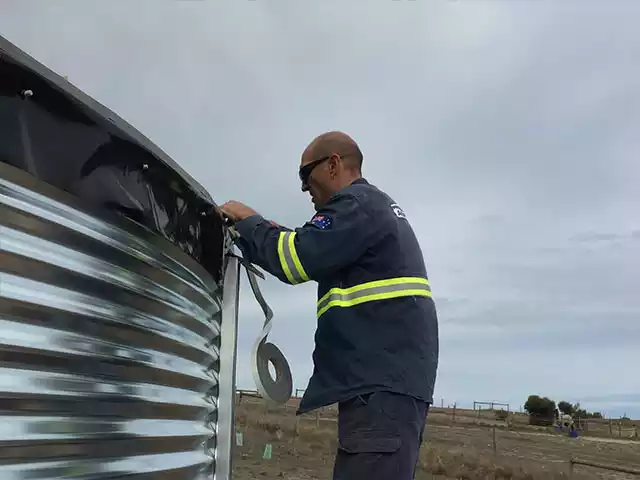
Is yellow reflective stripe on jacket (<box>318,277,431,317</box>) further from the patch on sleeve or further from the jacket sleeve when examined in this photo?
the patch on sleeve

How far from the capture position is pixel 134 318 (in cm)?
178

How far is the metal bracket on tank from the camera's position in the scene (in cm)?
232

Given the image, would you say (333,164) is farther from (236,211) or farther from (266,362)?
(266,362)

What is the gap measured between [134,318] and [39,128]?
561 mm

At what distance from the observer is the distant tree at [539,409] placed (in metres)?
51.5

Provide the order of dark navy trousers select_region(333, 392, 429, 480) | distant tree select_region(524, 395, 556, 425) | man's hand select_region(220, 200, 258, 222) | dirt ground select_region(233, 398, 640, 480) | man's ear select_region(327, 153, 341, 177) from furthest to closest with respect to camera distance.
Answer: distant tree select_region(524, 395, 556, 425)
dirt ground select_region(233, 398, 640, 480)
man's ear select_region(327, 153, 341, 177)
man's hand select_region(220, 200, 258, 222)
dark navy trousers select_region(333, 392, 429, 480)

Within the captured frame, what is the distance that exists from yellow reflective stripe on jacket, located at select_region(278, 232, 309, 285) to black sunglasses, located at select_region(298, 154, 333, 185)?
49 centimetres

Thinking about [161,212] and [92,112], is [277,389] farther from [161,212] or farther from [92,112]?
[92,112]

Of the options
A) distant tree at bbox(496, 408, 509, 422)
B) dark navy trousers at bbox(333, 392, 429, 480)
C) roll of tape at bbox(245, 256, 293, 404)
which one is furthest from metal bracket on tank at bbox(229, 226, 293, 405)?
distant tree at bbox(496, 408, 509, 422)

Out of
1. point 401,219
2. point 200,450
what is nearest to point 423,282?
point 401,219

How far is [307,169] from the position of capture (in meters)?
2.69

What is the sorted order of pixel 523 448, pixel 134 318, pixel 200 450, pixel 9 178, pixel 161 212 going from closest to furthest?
pixel 9 178
pixel 134 318
pixel 161 212
pixel 200 450
pixel 523 448

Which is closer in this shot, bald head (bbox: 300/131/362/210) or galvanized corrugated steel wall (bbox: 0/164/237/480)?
galvanized corrugated steel wall (bbox: 0/164/237/480)

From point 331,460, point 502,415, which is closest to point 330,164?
point 331,460
